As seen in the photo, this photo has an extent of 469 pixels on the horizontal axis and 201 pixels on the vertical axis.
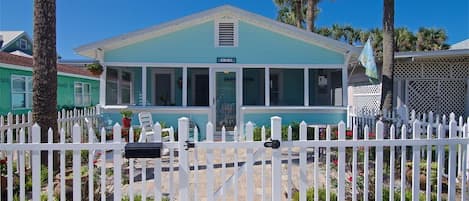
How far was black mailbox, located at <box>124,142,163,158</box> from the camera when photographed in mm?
2924

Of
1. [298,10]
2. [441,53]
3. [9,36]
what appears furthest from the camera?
[9,36]

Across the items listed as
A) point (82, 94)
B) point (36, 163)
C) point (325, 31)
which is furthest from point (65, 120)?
point (325, 31)

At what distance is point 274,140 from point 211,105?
22.6ft

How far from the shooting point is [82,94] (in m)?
19.8

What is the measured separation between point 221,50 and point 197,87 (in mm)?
1414

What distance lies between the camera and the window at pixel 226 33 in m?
9.77

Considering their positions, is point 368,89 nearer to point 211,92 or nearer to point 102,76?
point 211,92

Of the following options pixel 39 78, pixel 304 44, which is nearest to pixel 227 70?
pixel 304 44

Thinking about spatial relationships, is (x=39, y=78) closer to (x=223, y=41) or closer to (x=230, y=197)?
(x=230, y=197)

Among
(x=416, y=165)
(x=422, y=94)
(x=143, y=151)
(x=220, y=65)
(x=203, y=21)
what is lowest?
(x=416, y=165)

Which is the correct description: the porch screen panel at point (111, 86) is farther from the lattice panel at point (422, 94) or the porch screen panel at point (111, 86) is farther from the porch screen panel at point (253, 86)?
the lattice panel at point (422, 94)

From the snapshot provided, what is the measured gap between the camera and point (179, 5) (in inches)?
586

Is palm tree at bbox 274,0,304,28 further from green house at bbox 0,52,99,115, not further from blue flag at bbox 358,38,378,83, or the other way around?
green house at bbox 0,52,99,115

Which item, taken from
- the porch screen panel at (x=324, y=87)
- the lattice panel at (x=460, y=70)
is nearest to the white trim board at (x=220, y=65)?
the porch screen panel at (x=324, y=87)
